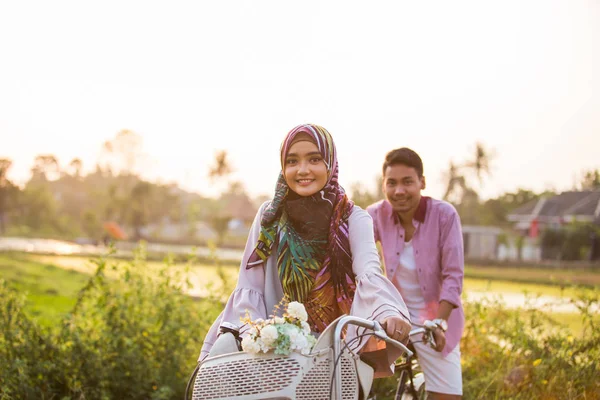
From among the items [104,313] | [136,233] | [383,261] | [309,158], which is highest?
[309,158]

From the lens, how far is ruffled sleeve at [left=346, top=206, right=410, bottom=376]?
2234 mm

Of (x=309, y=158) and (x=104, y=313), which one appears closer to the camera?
(x=309, y=158)

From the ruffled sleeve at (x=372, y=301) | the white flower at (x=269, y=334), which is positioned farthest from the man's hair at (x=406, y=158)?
the white flower at (x=269, y=334)

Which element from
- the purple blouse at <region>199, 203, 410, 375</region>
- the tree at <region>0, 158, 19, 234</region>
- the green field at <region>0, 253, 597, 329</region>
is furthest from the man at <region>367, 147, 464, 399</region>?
the tree at <region>0, 158, 19, 234</region>

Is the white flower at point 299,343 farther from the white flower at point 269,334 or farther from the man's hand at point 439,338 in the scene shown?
the man's hand at point 439,338

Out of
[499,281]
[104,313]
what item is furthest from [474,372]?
[499,281]

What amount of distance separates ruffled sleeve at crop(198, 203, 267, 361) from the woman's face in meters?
0.26

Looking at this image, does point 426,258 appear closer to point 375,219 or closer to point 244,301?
point 375,219

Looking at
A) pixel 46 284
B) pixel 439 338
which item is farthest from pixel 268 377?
pixel 46 284

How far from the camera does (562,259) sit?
3080 cm

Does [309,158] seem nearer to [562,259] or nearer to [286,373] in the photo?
[286,373]

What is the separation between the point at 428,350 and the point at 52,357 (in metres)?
2.68

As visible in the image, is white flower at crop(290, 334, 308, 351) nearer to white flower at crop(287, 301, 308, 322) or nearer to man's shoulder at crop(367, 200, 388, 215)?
white flower at crop(287, 301, 308, 322)

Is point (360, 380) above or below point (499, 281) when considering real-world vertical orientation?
above
